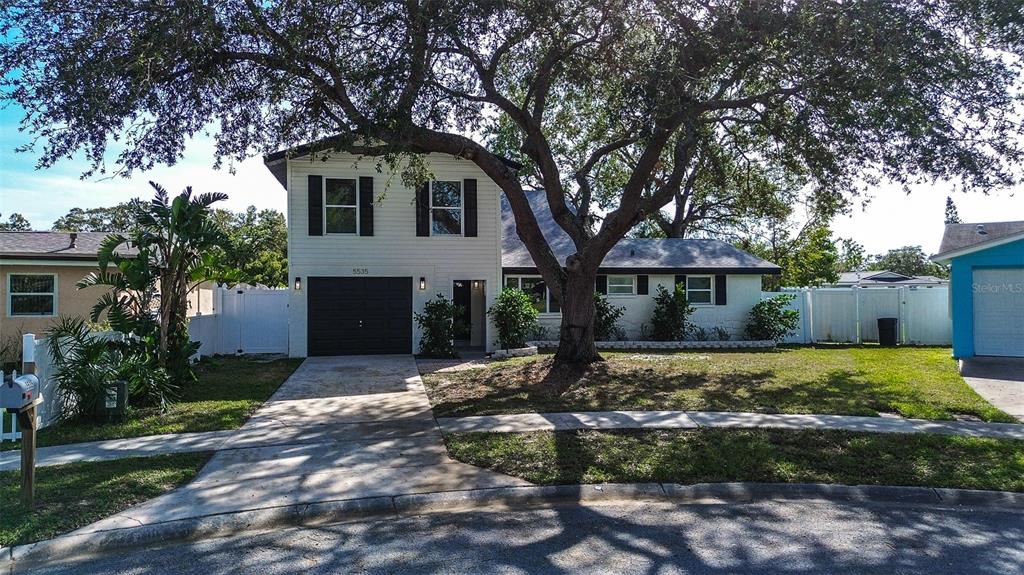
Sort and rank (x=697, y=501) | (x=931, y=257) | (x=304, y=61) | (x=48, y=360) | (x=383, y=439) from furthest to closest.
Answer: (x=931, y=257) < (x=304, y=61) < (x=48, y=360) < (x=383, y=439) < (x=697, y=501)

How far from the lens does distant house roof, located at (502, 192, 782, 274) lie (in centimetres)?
2033

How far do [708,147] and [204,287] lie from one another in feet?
60.3

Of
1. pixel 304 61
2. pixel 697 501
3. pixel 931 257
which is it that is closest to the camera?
pixel 697 501

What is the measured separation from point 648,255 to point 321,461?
16.7 meters

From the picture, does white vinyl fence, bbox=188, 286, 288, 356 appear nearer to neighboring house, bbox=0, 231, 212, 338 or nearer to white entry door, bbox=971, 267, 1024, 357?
neighboring house, bbox=0, 231, 212, 338

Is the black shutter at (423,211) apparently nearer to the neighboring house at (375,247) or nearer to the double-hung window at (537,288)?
the neighboring house at (375,247)

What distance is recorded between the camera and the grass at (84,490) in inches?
195

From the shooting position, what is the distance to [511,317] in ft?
56.5

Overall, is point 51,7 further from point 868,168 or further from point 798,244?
point 798,244

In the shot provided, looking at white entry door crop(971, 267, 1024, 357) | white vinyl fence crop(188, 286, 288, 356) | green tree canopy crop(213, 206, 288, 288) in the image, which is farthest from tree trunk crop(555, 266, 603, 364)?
green tree canopy crop(213, 206, 288, 288)

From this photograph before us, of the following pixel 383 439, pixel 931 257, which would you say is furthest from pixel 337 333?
pixel 931 257

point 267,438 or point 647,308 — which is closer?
point 267,438

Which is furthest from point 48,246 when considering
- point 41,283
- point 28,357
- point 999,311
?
point 999,311

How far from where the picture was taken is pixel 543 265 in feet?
41.5
